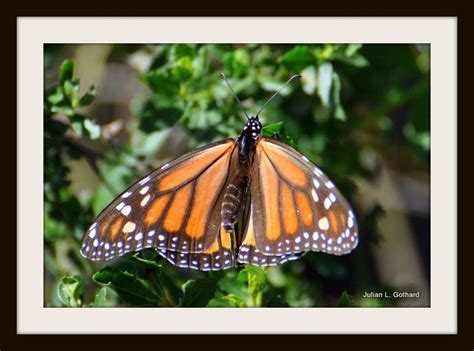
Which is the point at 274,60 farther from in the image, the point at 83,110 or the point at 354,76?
the point at 83,110

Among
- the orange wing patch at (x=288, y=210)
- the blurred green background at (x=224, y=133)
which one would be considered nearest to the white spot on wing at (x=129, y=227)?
the blurred green background at (x=224, y=133)

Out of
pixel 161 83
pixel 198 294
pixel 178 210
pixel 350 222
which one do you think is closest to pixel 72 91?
pixel 161 83

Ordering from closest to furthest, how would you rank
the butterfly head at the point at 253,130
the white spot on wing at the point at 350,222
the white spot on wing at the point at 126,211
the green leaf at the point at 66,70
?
the white spot on wing at the point at 350,222, the white spot on wing at the point at 126,211, the butterfly head at the point at 253,130, the green leaf at the point at 66,70

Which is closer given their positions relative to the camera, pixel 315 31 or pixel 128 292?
pixel 128 292

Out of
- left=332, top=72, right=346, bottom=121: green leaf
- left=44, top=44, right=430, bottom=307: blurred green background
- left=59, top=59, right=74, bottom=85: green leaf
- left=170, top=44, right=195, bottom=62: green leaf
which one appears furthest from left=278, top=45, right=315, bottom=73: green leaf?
left=59, top=59, right=74, bottom=85: green leaf

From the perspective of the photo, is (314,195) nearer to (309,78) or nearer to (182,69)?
(309,78)

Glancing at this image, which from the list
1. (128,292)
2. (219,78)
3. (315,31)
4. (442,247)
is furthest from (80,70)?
(442,247)

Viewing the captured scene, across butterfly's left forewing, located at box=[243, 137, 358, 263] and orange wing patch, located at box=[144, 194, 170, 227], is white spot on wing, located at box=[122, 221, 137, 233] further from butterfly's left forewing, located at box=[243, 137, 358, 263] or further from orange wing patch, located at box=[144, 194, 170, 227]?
butterfly's left forewing, located at box=[243, 137, 358, 263]

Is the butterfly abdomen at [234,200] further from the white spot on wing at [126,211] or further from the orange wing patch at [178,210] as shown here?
the white spot on wing at [126,211]
